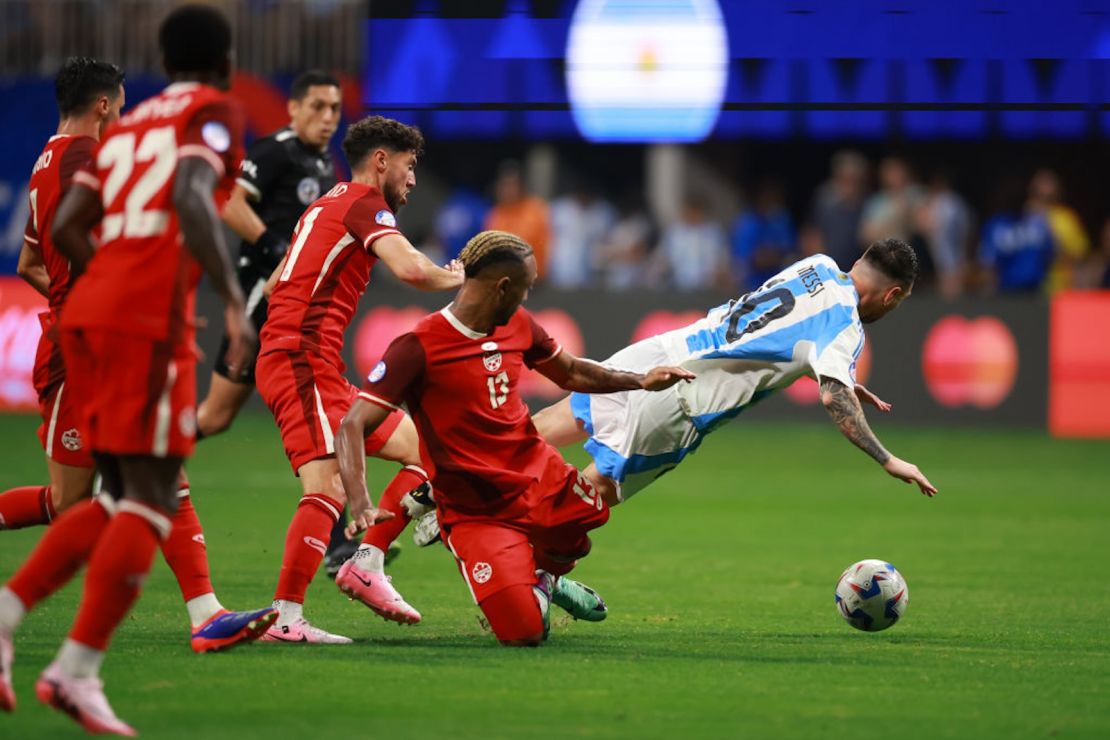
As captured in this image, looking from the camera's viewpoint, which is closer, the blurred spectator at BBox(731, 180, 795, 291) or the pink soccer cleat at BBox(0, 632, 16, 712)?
the pink soccer cleat at BBox(0, 632, 16, 712)

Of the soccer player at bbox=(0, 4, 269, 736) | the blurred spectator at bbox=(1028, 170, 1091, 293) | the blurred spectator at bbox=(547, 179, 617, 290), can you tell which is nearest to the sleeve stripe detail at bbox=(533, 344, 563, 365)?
the soccer player at bbox=(0, 4, 269, 736)

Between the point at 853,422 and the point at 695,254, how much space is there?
1377cm

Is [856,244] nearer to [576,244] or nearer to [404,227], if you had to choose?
[576,244]

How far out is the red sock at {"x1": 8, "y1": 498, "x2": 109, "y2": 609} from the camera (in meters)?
5.53

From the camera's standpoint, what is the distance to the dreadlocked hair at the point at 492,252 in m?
6.88

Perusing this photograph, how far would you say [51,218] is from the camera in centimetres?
699

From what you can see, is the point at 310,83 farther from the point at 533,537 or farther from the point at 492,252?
the point at 533,537

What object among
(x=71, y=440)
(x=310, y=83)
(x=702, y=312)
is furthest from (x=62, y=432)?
(x=702, y=312)

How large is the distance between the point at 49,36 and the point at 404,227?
5.01 metres

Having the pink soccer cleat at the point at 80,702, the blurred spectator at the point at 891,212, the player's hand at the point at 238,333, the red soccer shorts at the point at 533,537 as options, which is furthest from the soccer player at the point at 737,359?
the blurred spectator at the point at 891,212

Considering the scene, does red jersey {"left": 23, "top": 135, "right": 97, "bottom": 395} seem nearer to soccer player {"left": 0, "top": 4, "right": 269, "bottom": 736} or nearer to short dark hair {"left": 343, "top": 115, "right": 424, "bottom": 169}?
short dark hair {"left": 343, "top": 115, "right": 424, "bottom": 169}

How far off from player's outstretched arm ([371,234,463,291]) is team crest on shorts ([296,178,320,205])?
8.04 ft

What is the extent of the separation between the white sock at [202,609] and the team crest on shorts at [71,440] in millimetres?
831

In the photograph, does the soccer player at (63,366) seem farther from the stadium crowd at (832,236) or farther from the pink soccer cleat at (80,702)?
the stadium crowd at (832,236)
